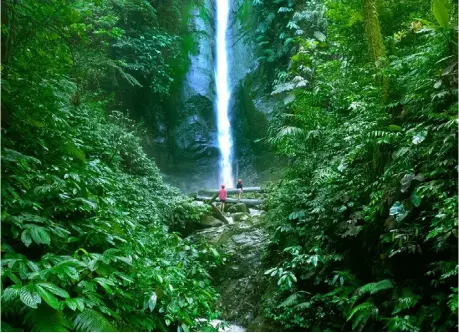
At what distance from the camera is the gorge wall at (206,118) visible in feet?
63.3

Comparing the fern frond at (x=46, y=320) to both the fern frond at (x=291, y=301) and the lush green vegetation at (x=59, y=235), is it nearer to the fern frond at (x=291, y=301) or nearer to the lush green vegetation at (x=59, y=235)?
the lush green vegetation at (x=59, y=235)

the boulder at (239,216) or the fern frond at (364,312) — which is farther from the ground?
the fern frond at (364,312)

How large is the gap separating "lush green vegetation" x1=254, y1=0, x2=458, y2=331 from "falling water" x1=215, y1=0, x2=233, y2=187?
11.9 m

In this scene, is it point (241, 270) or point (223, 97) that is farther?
point (223, 97)

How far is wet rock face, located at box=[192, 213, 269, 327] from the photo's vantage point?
6.89 metres

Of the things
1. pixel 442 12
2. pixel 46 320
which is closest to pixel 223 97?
pixel 442 12

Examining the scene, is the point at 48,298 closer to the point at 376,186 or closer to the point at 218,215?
the point at 376,186

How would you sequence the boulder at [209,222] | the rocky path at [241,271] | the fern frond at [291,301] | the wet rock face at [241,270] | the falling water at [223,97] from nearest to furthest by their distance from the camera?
the fern frond at [291,301]
the rocky path at [241,271]
the wet rock face at [241,270]
the boulder at [209,222]
the falling water at [223,97]

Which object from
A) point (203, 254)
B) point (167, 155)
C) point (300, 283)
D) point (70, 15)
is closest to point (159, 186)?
point (203, 254)

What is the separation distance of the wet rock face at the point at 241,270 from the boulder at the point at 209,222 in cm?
87

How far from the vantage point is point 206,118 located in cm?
2066

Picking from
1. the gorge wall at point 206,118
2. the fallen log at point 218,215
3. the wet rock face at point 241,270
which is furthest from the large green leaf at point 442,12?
the gorge wall at point 206,118

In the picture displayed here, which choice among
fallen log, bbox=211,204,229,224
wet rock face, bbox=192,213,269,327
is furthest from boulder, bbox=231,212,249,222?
wet rock face, bbox=192,213,269,327

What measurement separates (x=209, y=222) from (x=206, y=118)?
10.9 m
